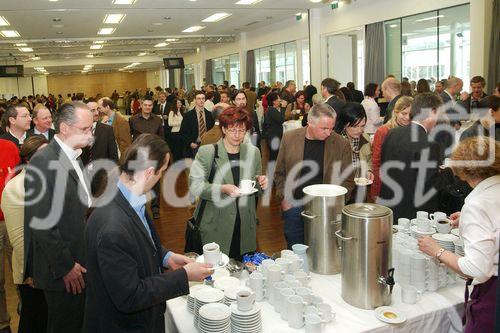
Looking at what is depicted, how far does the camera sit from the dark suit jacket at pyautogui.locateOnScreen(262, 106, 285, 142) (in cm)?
741

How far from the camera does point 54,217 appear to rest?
85.4 inches

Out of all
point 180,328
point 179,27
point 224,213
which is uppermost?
point 179,27

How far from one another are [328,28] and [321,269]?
1041cm

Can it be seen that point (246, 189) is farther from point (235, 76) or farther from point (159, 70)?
point (159, 70)

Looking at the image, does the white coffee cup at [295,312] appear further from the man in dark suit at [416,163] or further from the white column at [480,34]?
the white column at [480,34]

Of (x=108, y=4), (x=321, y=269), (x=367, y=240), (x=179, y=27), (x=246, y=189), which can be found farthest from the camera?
(x=179, y=27)

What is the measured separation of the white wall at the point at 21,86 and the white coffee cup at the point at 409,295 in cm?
3076

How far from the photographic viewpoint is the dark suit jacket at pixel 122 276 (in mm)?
1454

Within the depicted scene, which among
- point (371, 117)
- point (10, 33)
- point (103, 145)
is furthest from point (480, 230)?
point (10, 33)

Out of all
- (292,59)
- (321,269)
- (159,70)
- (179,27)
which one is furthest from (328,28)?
(159,70)

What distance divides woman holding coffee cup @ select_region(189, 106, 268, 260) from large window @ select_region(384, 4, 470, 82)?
6.94m

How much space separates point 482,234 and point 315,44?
434 inches

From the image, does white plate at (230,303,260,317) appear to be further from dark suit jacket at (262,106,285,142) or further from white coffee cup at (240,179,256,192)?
dark suit jacket at (262,106,285,142)

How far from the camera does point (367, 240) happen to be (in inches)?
69.2
